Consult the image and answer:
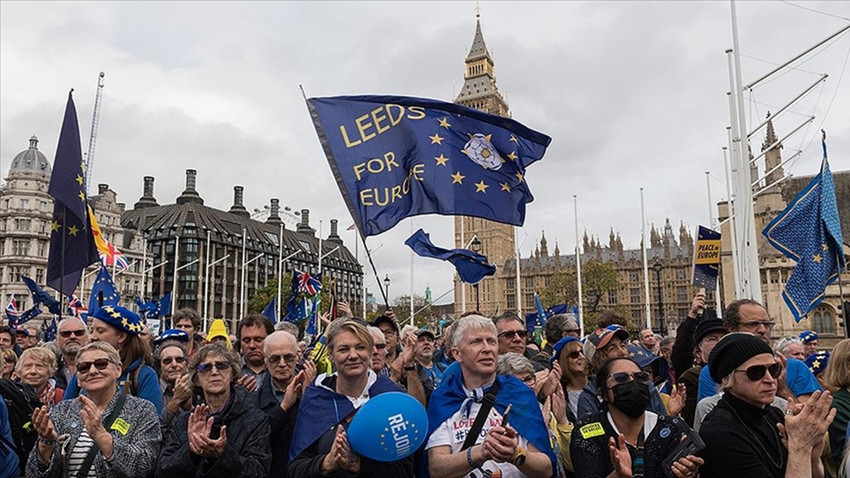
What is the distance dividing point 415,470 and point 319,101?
4.53 m

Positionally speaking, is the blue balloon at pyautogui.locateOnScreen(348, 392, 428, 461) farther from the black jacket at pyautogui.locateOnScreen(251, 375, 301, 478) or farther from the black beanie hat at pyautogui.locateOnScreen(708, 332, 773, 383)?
the black beanie hat at pyautogui.locateOnScreen(708, 332, 773, 383)

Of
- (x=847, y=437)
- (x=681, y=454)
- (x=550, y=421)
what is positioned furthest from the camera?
(x=550, y=421)

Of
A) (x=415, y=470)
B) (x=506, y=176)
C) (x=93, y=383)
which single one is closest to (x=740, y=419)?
(x=415, y=470)

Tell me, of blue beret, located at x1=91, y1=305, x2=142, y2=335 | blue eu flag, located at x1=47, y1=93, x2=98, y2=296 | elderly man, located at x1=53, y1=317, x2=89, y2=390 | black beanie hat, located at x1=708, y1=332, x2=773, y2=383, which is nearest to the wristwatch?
black beanie hat, located at x1=708, y1=332, x2=773, y2=383

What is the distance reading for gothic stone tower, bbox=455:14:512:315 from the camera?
349ft

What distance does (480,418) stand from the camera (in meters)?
3.96

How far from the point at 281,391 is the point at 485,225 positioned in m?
117

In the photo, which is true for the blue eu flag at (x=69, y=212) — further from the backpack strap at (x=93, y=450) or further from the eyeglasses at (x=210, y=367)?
the eyeglasses at (x=210, y=367)

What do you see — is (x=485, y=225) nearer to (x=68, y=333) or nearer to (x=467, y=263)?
(x=467, y=263)

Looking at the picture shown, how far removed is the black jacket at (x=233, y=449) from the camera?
13.2 feet

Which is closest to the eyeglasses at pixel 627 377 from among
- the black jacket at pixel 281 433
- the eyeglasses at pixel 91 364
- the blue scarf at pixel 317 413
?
the blue scarf at pixel 317 413

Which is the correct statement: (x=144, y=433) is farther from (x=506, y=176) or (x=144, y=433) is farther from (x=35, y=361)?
(x=506, y=176)

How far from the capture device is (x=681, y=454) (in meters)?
3.31

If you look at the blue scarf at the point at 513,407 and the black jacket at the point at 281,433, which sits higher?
the blue scarf at the point at 513,407
